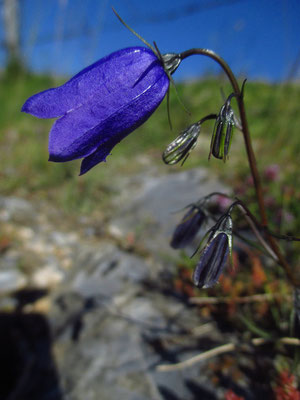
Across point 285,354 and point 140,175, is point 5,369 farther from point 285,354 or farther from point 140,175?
point 140,175

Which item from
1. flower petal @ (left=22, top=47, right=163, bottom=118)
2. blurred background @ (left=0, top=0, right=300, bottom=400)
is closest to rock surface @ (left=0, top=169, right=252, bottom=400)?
blurred background @ (left=0, top=0, right=300, bottom=400)

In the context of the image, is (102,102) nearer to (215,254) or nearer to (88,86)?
(88,86)

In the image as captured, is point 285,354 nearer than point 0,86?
Yes

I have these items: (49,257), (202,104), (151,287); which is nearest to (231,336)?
(151,287)

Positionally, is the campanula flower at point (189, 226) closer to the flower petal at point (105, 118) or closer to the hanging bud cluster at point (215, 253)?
the hanging bud cluster at point (215, 253)

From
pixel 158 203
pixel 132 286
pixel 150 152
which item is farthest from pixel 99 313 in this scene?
pixel 150 152

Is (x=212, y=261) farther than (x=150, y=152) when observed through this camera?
No

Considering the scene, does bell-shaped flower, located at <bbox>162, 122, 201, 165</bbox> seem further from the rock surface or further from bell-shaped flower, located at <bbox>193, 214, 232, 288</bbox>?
the rock surface
